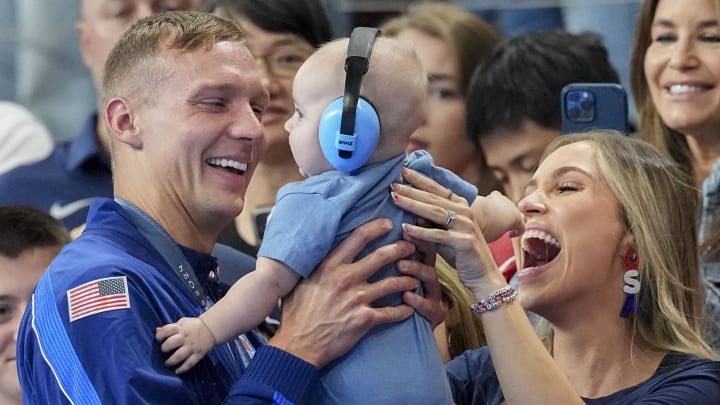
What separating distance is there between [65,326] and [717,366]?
1.37m

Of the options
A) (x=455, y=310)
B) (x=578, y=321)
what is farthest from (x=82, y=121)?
(x=578, y=321)

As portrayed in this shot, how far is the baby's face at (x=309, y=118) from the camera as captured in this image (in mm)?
2635

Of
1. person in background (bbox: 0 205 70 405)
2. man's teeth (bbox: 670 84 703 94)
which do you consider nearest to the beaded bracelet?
person in background (bbox: 0 205 70 405)

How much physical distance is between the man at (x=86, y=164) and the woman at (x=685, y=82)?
155 centimetres

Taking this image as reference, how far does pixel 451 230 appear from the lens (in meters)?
2.71

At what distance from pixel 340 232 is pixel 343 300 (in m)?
0.13

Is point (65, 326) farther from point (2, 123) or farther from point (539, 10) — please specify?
point (539, 10)

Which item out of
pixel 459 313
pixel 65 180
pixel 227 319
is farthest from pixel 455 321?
pixel 65 180

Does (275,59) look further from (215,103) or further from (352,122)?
(352,122)

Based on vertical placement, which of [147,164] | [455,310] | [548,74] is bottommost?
[455,310]

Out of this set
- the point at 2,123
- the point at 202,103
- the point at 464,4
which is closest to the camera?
the point at 202,103

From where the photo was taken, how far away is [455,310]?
136 inches

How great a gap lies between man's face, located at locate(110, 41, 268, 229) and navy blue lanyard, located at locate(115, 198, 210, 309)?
88 millimetres

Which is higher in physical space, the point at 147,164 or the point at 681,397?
the point at 147,164
